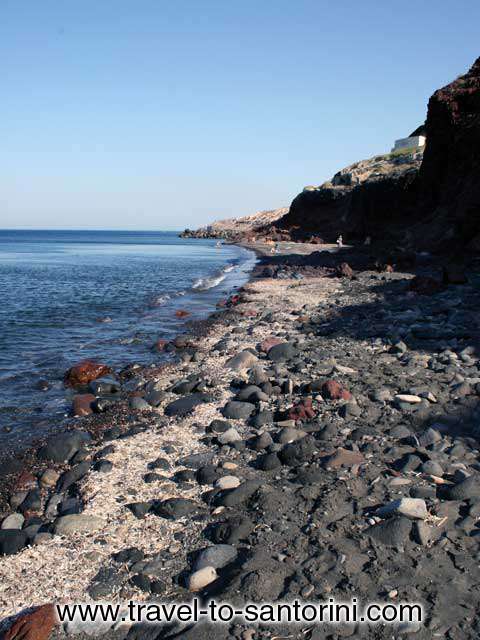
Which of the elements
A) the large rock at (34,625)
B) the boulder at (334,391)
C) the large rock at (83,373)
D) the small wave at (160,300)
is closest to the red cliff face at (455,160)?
the small wave at (160,300)

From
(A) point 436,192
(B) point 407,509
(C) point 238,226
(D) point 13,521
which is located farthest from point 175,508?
(C) point 238,226

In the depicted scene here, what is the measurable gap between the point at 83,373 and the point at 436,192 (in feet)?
97.4

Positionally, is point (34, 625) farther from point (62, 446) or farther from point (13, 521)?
point (62, 446)

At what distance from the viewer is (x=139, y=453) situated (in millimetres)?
6059

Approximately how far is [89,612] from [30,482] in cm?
259

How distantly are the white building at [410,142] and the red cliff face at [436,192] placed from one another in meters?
14.0

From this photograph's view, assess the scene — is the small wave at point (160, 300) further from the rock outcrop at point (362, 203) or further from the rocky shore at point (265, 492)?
the rock outcrop at point (362, 203)

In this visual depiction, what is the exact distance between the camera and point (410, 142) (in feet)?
222

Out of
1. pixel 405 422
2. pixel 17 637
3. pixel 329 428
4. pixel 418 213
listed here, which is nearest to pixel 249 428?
pixel 329 428

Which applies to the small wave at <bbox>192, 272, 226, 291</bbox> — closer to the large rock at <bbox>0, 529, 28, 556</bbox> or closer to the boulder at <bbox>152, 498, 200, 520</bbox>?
the boulder at <bbox>152, 498, 200, 520</bbox>

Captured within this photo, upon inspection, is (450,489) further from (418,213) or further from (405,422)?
(418,213)

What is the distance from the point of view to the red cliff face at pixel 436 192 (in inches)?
997

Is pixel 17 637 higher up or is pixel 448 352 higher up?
pixel 448 352

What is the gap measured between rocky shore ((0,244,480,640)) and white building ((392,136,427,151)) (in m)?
60.4
